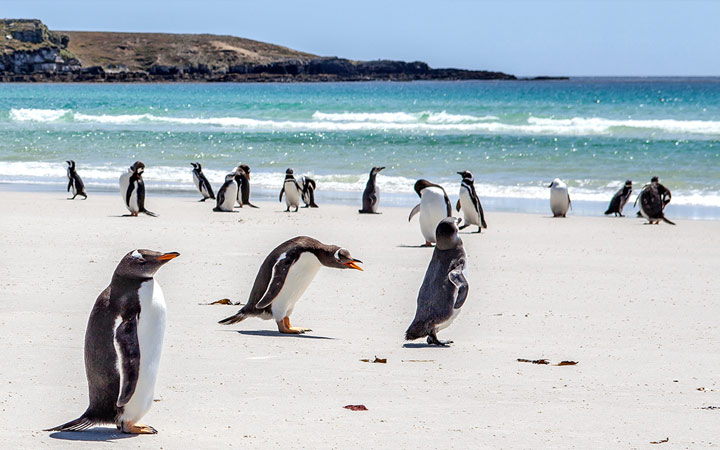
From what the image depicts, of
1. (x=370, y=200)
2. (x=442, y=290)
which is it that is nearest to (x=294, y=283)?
(x=442, y=290)

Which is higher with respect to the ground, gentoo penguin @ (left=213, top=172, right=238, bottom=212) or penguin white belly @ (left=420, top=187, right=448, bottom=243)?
penguin white belly @ (left=420, top=187, right=448, bottom=243)

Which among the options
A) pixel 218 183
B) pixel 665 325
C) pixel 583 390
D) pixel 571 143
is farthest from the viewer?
pixel 571 143

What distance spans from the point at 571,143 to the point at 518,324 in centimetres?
2411

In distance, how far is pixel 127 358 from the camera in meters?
3.76

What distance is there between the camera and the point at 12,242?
32.6 feet

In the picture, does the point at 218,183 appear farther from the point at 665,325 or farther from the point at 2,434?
the point at 2,434

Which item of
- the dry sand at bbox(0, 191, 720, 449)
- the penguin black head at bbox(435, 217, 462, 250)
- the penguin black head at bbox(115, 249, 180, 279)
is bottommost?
the dry sand at bbox(0, 191, 720, 449)

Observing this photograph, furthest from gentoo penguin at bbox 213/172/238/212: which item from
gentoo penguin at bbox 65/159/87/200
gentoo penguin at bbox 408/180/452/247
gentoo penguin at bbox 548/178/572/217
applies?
gentoo penguin at bbox 548/178/572/217

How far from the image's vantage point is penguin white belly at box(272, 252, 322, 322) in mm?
6004

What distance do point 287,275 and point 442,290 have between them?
909 millimetres

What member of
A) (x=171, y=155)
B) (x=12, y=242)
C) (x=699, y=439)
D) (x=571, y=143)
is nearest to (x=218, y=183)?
(x=171, y=155)

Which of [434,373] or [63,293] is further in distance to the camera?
[63,293]

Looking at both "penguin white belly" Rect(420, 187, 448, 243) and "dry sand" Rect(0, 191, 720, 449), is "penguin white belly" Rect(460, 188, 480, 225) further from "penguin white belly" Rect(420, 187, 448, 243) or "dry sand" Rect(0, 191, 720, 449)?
"dry sand" Rect(0, 191, 720, 449)

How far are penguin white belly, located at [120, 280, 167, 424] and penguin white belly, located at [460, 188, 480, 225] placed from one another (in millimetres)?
8919
